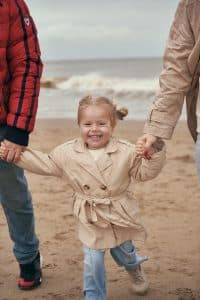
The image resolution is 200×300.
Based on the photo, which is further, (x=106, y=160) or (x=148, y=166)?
(x=106, y=160)

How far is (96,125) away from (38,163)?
39 cm

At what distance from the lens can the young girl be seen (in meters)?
3.26

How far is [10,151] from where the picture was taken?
10.9 ft

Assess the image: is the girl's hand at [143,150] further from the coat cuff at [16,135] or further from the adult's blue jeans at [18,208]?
the adult's blue jeans at [18,208]

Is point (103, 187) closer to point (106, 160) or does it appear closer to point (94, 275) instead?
point (106, 160)

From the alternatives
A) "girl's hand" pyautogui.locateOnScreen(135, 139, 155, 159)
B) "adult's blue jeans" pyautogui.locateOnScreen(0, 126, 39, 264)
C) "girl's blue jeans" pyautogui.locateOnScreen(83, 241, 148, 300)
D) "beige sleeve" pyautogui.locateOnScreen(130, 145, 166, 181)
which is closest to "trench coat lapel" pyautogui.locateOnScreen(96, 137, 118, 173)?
"beige sleeve" pyautogui.locateOnScreen(130, 145, 166, 181)

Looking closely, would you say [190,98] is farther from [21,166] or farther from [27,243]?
[27,243]

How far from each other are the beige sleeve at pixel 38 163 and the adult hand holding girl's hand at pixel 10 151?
3cm

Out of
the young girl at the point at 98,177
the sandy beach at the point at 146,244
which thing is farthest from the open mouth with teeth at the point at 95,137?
the sandy beach at the point at 146,244

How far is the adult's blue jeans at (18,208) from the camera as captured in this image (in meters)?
3.55

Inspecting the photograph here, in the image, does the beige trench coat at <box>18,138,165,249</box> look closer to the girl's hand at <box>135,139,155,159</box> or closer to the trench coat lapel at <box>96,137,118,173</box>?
the trench coat lapel at <box>96,137,118,173</box>

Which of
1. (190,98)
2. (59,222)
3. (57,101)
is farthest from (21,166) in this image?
(57,101)

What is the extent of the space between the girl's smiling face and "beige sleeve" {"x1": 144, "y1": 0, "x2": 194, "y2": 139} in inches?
12.6

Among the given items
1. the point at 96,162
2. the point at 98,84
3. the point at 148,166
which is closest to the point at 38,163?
the point at 96,162
